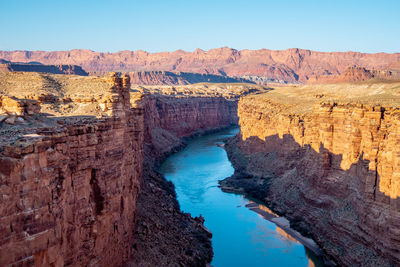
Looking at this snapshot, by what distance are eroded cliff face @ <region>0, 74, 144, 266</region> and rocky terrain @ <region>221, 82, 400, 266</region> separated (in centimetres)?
1241

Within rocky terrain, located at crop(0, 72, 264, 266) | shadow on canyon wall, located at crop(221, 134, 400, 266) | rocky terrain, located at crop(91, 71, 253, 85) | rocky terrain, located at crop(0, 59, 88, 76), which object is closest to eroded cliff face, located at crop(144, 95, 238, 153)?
shadow on canyon wall, located at crop(221, 134, 400, 266)

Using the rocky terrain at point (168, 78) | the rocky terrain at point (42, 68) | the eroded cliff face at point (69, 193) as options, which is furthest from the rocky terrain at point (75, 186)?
the rocky terrain at point (168, 78)

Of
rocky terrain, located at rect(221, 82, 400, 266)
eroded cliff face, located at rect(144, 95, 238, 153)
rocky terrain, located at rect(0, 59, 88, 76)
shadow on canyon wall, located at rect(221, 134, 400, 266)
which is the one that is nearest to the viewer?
shadow on canyon wall, located at rect(221, 134, 400, 266)

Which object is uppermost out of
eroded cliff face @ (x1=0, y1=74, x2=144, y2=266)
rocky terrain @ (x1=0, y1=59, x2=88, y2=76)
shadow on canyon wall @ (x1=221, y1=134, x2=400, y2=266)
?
rocky terrain @ (x1=0, y1=59, x2=88, y2=76)

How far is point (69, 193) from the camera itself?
37.2 feet

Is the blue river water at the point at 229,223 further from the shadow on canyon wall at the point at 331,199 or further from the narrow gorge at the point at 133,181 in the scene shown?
the shadow on canyon wall at the point at 331,199

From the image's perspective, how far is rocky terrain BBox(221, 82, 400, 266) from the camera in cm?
2003

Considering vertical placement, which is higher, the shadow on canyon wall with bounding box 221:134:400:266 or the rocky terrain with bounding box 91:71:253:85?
the rocky terrain with bounding box 91:71:253:85

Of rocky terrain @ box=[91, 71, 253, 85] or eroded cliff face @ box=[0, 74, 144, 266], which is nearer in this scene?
eroded cliff face @ box=[0, 74, 144, 266]

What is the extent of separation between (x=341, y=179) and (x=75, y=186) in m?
18.4

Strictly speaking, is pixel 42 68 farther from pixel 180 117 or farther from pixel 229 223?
pixel 229 223

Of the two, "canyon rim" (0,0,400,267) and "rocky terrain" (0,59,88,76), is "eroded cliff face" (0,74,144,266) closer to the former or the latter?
"canyon rim" (0,0,400,267)

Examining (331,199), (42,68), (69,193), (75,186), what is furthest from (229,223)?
(42,68)

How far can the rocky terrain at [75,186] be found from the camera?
8.85 metres
